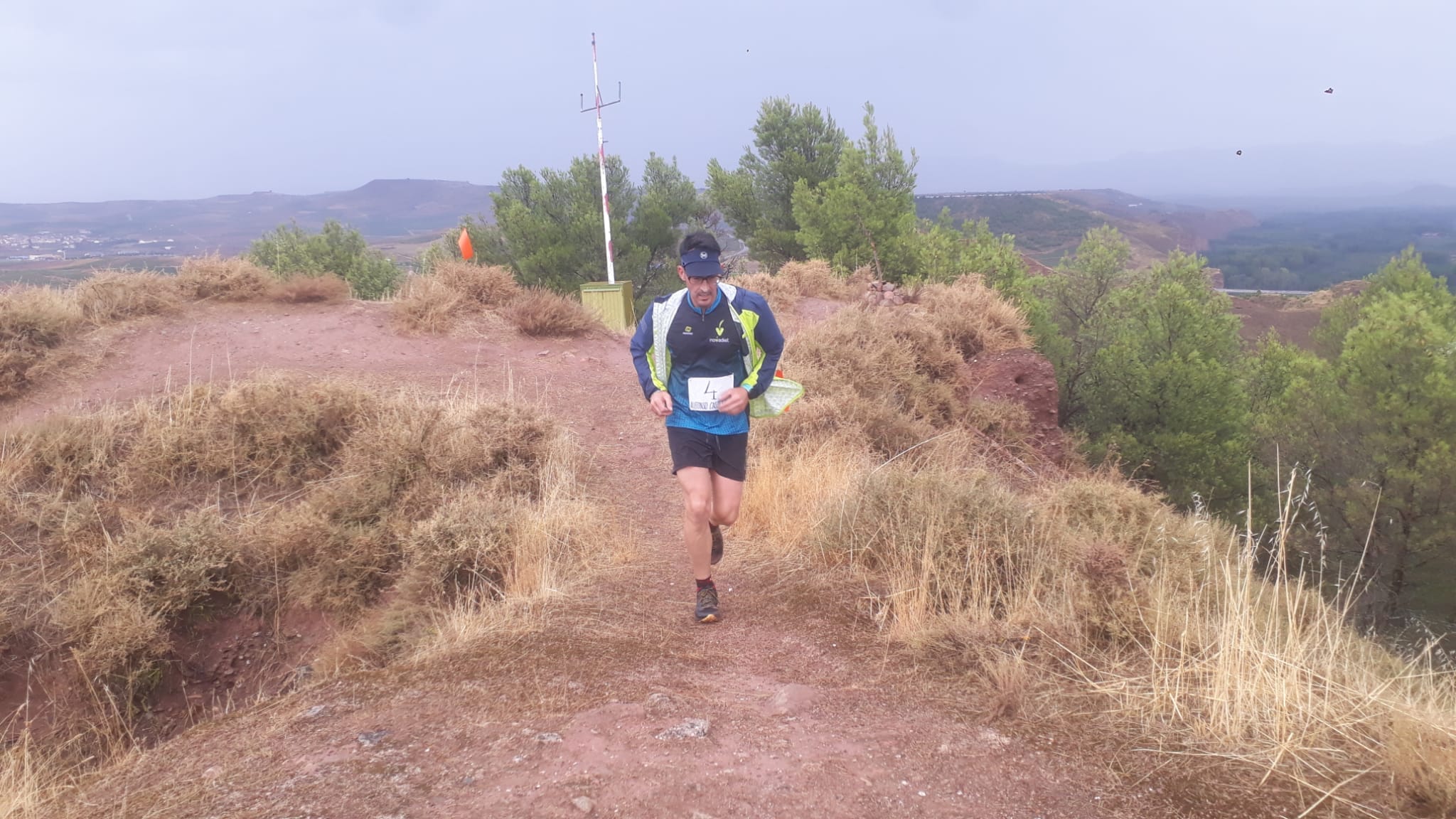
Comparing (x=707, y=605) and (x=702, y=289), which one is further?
(x=707, y=605)

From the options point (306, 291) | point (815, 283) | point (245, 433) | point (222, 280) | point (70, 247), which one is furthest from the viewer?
point (70, 247)

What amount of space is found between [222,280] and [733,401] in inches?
363

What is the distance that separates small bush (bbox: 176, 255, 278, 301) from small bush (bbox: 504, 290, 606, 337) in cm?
314

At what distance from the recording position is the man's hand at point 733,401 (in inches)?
149

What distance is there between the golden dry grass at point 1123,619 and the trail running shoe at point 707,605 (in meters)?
0.74

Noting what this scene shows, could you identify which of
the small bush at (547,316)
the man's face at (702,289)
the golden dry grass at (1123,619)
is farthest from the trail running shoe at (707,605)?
the small bush at (547,316)

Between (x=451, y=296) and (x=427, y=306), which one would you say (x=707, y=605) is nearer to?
(x=427, y=306)

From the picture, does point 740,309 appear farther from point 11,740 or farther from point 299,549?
point 11,740

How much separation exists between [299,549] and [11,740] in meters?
1.56

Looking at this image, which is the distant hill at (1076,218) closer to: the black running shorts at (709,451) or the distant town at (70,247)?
the distant town at (70,247)

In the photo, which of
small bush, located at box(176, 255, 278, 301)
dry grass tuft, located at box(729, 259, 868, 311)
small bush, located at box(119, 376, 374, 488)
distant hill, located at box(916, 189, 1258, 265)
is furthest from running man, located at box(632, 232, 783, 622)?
distant hill, located at box(916, 189, 1258, 265)

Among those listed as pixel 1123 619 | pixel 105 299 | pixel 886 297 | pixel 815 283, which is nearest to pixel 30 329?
pixel 105 299

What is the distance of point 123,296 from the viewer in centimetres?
917

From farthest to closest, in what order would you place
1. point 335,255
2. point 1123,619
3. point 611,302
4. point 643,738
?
point 335,255 < point 611,302 < point 1123,619 < point 643,738
